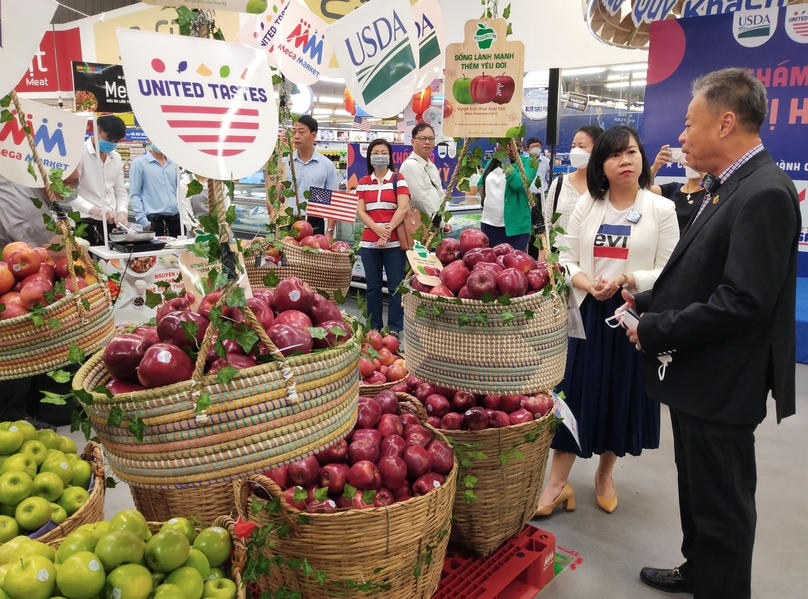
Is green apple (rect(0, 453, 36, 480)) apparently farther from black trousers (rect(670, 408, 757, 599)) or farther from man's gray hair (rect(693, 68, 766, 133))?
man's gray hair (rect(693, 68, 766, 133))

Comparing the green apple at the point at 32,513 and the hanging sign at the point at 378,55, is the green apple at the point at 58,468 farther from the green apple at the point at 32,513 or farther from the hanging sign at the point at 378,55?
the hanging sign at the point at 378,55

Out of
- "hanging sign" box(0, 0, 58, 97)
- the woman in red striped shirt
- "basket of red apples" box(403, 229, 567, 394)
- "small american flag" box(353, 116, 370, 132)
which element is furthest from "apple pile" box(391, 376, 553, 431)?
"small american flag" box(353, 116, 370, 132)

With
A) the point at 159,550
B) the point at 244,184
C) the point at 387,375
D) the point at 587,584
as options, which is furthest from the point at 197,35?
the point at 244,184

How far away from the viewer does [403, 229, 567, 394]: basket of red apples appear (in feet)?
6.10

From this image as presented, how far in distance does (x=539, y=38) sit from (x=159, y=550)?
10382 millimetres

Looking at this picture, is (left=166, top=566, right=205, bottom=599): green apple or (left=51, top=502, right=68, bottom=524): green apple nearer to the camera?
(left=166, top=566, right=205, bottom=599): green apple

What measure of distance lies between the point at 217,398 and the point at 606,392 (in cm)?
206

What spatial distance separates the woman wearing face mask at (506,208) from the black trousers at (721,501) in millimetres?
3452

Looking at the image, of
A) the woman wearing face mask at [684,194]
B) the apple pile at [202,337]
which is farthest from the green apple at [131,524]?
the woman wearing face mask at [684,194]

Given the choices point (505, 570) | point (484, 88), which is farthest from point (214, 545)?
point (484, 88)

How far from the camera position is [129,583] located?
1154 millimetres

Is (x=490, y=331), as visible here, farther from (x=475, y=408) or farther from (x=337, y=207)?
(x=337, y=207)

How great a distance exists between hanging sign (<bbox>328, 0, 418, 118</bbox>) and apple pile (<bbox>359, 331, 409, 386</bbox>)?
3.09 feet

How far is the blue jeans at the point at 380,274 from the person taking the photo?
528 centimetres
